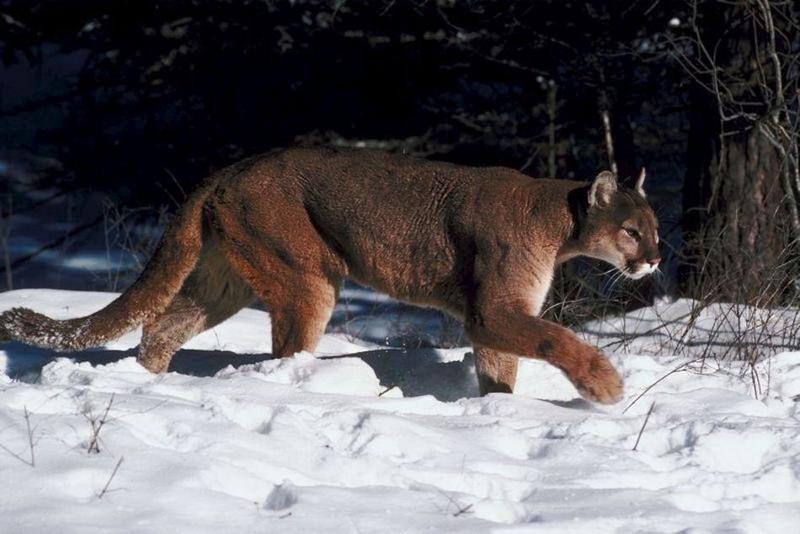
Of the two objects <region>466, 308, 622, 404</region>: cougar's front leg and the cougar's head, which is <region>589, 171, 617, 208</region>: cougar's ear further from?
<region>466, 308, 622, 404</region>: cougar's front leg

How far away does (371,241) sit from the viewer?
22.6ft

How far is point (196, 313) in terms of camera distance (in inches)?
286

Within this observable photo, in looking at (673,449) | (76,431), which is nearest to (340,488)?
(76,431)

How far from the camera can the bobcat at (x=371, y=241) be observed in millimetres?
6660

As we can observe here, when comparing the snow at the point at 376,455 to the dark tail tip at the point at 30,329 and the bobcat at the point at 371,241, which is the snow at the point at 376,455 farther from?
the bobcat at the point at 371,241

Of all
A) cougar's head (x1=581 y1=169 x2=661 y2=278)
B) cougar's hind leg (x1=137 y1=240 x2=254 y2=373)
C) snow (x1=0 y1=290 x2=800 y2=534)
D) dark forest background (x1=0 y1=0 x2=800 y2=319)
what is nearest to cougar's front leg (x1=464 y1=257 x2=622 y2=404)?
snow (x1=0 y1=290 x2=800 y2=534)

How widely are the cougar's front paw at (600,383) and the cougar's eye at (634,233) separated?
1.09 metres

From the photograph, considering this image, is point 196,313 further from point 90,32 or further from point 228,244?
point 90,32

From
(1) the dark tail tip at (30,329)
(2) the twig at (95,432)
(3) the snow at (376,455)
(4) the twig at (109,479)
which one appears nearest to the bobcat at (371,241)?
(1) the dark tail tip at (30,329)

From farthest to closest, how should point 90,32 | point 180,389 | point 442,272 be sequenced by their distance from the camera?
point 90,32 → point 442,272 → point 180,389

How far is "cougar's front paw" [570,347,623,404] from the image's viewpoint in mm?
5844

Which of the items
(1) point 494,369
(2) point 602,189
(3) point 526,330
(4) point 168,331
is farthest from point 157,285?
(2) point 602,189

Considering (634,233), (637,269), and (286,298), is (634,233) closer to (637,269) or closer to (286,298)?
(637,269)

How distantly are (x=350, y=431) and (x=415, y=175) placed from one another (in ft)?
8.02
